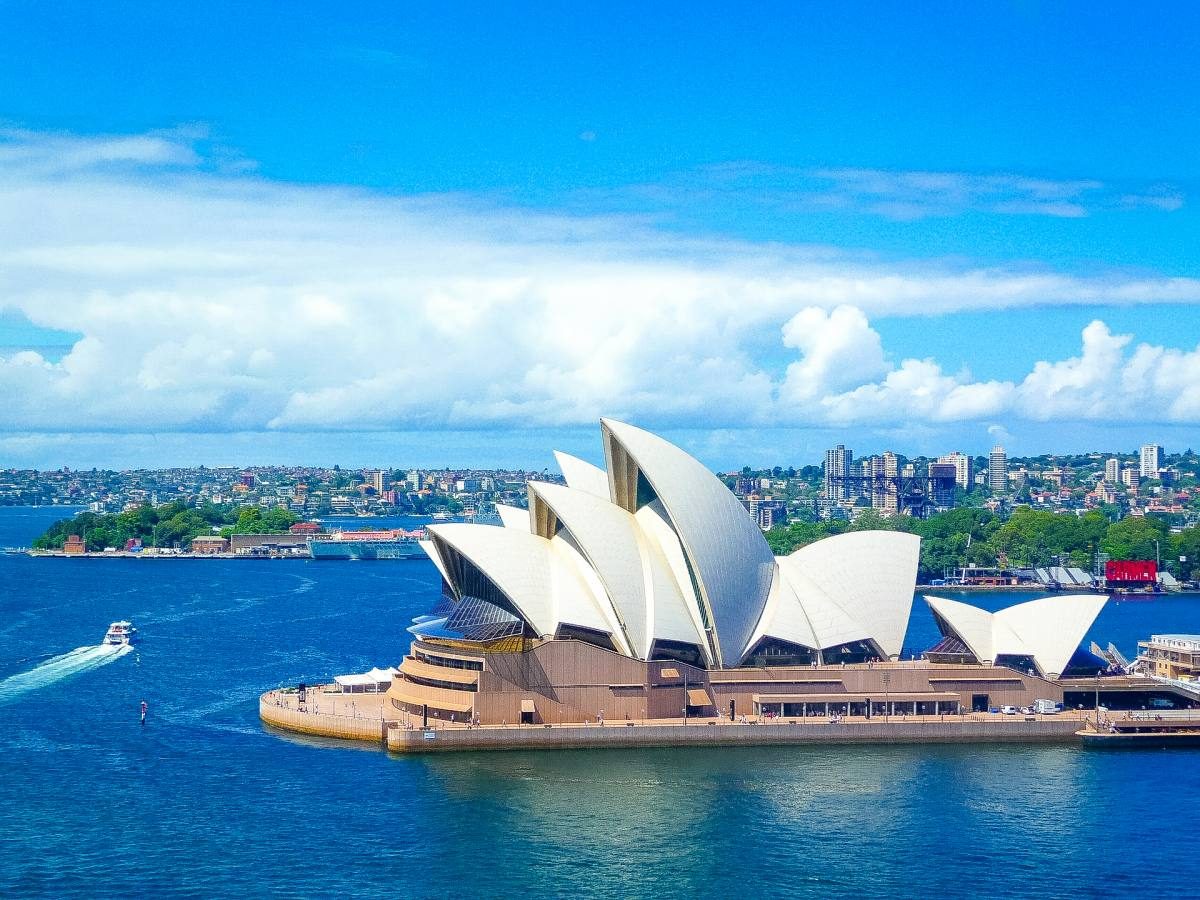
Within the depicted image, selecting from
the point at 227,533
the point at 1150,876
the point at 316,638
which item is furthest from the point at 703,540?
the point at 227,533

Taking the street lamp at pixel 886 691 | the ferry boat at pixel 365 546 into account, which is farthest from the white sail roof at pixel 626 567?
the ferry boat at pixel 365 546

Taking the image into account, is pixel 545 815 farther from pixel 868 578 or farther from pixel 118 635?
pixel 118 635

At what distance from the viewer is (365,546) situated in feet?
541

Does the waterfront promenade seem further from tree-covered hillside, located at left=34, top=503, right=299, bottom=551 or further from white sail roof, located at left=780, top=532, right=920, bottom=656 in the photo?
tree-covered hillside, located at left=34, top=503, right=299, bottom=551

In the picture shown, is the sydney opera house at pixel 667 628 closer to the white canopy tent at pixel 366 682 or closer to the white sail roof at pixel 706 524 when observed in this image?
the white sail roof at pixel 706 524

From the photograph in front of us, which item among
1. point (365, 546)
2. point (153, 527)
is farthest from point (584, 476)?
point (153, 527)

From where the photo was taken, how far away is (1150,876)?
37.7m

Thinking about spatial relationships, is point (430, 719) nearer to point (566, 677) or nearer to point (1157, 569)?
point (566, 677)

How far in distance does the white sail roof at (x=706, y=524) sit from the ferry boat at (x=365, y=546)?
10772 cm

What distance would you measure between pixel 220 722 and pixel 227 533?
403 ft

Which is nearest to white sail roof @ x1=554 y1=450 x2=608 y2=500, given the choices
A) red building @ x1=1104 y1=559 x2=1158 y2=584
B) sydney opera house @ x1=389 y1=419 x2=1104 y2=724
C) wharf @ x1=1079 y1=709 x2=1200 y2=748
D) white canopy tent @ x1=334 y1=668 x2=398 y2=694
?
sydney opera house @ x1=389 y1=419 x2=1104 y2=724

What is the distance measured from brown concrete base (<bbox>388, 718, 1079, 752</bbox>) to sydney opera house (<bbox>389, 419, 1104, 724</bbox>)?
4.19 ft

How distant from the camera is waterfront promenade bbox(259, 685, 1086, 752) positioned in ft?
169

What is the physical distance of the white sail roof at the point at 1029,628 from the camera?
58.1m
